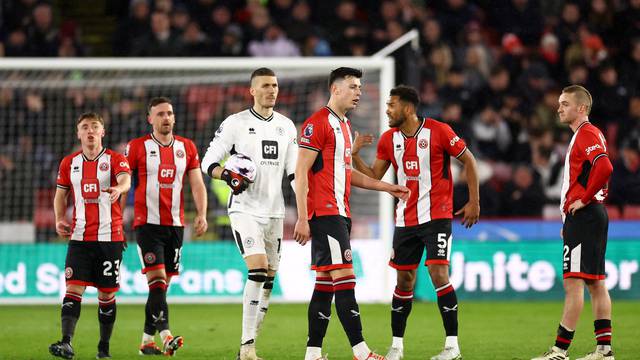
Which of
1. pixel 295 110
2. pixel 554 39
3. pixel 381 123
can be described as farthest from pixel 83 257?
pixel 554 39

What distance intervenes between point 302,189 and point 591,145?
7.34 feet

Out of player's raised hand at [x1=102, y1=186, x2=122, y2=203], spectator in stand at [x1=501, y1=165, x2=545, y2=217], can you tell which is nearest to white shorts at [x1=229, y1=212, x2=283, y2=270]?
player's raised hand at [x1=102, y1=186, x2=122, y2=203]

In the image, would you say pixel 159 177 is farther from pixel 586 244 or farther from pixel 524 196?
pixel 524 196

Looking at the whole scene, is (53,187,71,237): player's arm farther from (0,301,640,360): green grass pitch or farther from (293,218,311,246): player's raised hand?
(293,218,311,246): player's raised hand

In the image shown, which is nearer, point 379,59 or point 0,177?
point 379,59

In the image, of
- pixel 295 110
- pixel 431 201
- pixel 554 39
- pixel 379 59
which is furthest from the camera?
pixel 554 39

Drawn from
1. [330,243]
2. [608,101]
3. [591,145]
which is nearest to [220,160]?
[330,243]

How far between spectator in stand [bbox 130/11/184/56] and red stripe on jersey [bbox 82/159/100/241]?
30.7 feet

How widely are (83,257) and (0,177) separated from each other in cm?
783

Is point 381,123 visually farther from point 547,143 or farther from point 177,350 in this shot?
point 177,350

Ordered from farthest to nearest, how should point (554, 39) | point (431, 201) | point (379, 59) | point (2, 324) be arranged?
point (554, 39) → point (379, 59) → point (2, 324) → point (431, 201)

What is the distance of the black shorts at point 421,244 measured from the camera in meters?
8.96

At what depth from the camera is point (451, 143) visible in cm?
899

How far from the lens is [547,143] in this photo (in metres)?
17.8
